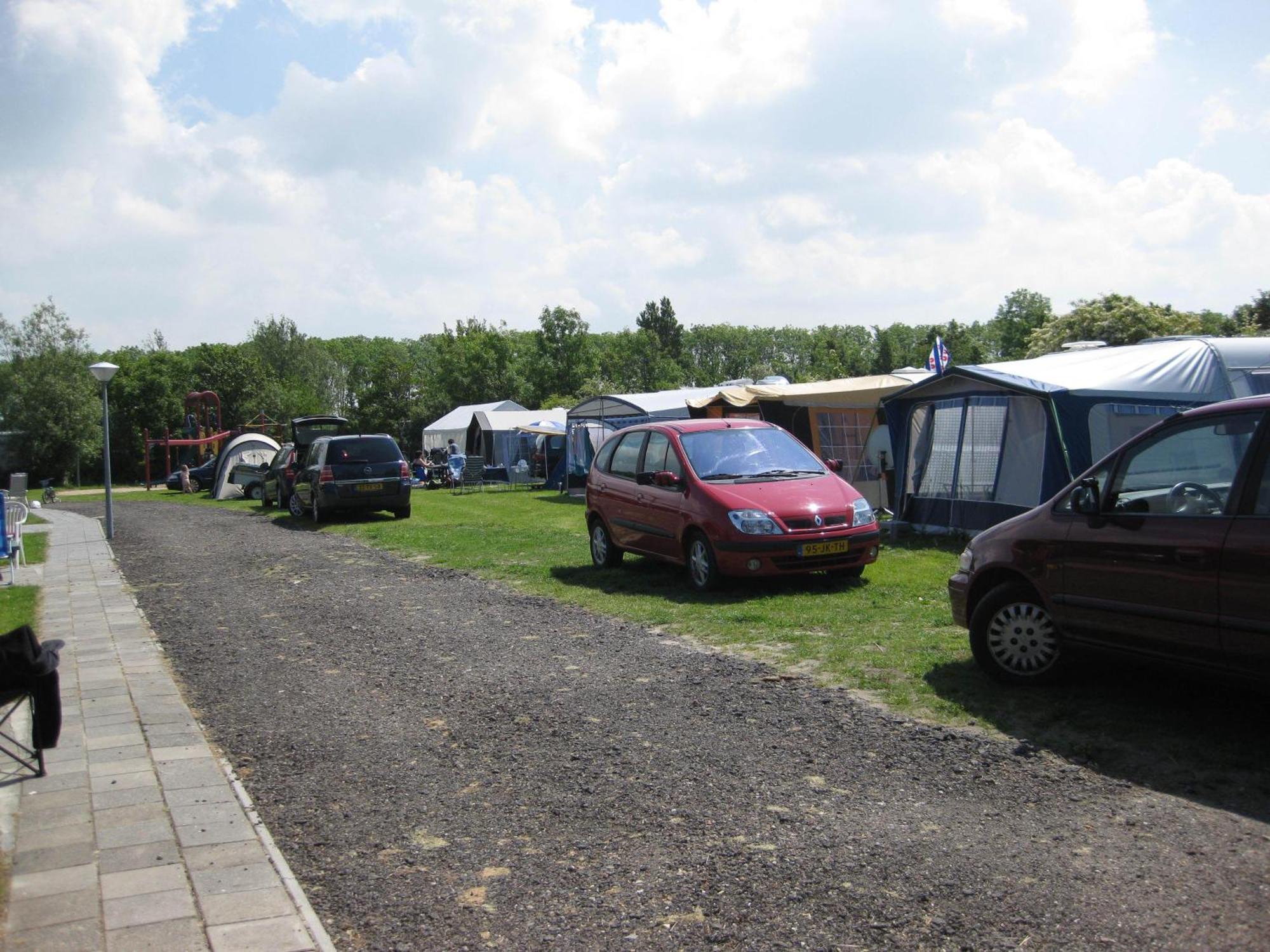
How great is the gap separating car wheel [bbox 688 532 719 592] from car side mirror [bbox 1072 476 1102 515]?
4.54m

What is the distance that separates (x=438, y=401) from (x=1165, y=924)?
64.6m

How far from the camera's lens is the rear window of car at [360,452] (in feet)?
69.4

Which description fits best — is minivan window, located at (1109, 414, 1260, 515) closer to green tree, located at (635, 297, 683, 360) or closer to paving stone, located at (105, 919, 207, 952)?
paving stone, located at (105, 919, 207, 952)

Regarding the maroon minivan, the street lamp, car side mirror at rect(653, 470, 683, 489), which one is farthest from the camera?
the street lamp

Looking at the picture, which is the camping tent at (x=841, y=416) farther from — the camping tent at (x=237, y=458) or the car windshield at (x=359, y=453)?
the camping tent at (x=237, y=458)

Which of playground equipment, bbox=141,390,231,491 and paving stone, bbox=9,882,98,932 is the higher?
playground equipment, bbox=141,390,231,491

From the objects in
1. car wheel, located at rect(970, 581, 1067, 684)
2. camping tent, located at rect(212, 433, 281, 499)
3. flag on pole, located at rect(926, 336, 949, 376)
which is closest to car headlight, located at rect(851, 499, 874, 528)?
car wheel, located at rect(970, 581, 1067, 684)

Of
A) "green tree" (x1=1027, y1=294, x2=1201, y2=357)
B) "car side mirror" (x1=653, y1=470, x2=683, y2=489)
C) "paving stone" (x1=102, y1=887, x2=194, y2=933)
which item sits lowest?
"paving stone" (x1=102, y1=887, x2=194, y2=933)

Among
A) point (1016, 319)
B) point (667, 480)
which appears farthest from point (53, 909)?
point (1016, 319)

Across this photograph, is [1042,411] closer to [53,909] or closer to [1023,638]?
[1023,638]

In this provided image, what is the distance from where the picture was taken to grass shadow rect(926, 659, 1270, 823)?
4668 millimetres

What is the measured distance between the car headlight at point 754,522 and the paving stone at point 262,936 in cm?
684

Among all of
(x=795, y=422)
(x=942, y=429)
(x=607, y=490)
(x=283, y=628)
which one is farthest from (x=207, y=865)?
(x=795, y=422)

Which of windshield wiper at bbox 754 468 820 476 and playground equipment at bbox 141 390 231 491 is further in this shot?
playground equipment at bbox 141 390 231 491
